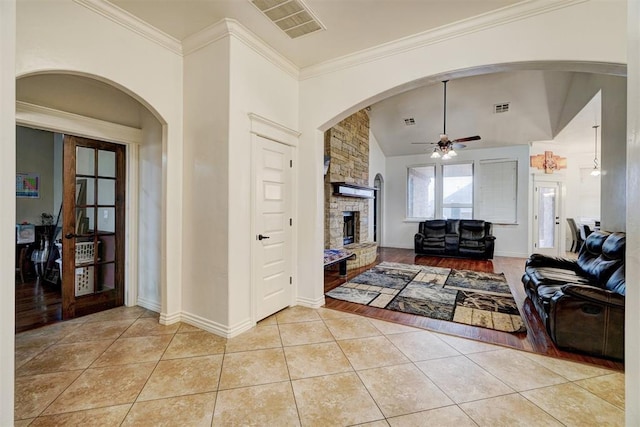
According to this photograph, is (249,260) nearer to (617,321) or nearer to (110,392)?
(110,392)

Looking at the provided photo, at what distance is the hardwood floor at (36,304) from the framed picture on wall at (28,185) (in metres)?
1.66

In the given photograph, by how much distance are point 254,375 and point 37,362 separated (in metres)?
1.76

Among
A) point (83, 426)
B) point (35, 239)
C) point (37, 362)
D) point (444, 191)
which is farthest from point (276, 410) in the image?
point (444, 191)

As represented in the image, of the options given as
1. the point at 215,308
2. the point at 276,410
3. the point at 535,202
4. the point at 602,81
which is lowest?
the point at 276,410

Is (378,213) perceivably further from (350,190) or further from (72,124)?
(72,124)

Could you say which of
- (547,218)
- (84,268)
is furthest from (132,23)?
(547,218)

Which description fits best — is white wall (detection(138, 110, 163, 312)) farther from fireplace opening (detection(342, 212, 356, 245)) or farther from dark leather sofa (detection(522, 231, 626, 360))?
fireplace opening (detection(342, 212, 356, 245))

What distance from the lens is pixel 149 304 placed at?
343cm

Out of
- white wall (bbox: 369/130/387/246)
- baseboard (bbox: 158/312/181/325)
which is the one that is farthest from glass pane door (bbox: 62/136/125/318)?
white wall (bbox: 369/130/387/246)

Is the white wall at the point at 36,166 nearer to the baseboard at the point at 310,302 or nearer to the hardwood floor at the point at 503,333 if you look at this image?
the baseboard at the point at 310,302

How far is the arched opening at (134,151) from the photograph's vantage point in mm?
2987

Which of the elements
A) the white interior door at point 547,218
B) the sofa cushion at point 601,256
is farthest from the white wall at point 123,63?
the white interior door at point 547,218

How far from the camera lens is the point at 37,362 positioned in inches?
88.6

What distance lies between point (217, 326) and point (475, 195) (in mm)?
7583
